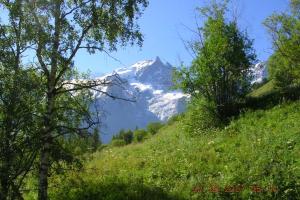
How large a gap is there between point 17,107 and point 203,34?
23.4 meters

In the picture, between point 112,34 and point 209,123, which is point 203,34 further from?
point 112,34

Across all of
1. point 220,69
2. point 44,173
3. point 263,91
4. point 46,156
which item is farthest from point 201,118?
point 263,91

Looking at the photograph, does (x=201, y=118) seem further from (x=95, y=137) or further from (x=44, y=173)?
(x=44, y=173)

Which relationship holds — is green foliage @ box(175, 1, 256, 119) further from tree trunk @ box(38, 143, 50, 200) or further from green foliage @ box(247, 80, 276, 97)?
tree trunk @ box(38, 143, 50, 200)

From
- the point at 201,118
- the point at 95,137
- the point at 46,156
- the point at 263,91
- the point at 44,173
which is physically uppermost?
the point at 263,91

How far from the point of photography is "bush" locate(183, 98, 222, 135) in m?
32.8

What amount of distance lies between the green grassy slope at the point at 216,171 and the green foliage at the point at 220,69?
6894 mm

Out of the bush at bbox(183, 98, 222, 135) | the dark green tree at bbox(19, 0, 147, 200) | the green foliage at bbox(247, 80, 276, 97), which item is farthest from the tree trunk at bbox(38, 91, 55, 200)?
the green foliage at bbox(247, 80, 276, 97)

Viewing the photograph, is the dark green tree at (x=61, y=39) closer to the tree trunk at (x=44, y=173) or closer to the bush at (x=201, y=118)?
the tree trunk at (x=44, y=173)

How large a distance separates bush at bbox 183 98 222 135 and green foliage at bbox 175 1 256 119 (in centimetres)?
54

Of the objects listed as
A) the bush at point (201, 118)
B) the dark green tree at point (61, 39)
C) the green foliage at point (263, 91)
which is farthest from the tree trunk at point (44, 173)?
the green foliage at point (263, 91)

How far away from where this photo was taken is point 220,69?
34.9 meters

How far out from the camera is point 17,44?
18.1 metres

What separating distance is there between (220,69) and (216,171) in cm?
1619
